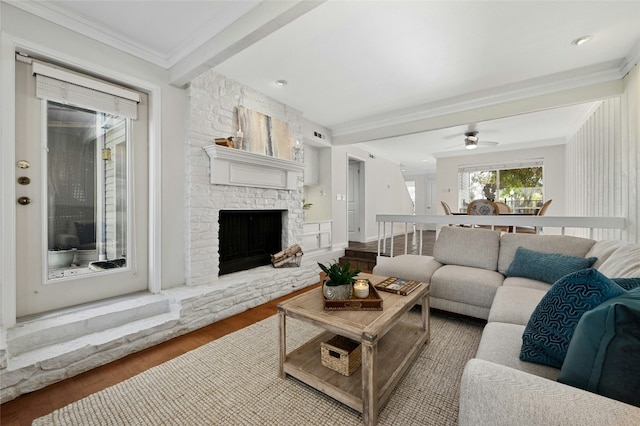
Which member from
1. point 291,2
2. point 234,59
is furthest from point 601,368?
point 234,59

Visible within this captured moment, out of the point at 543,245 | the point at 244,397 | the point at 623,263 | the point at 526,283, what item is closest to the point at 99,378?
the point at 244,397

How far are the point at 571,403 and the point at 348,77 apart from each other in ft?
11.0

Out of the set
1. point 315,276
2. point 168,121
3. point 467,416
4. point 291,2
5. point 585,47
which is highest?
point 585,47

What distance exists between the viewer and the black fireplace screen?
11.2 feet

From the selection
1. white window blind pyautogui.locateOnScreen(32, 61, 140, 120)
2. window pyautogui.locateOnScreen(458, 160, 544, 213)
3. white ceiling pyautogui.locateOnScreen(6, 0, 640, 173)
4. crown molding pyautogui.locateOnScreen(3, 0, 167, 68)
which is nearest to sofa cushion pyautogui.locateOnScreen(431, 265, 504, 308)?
white ceiling pyautogui.locateOnScreen(6, 0, 640, 173)

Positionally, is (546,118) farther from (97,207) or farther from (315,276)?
(97,207)

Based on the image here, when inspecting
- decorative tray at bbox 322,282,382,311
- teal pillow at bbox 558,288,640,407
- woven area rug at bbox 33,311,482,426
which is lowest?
woven area rug at bbox 33,311,482,426

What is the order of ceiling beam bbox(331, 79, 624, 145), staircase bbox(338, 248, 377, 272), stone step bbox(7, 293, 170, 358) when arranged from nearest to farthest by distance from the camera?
1. stone step bbox(7, 293, 170, 358)
2. ceiling beam bbox(331, 79, 624, 145)
3. staircase bbox(338, 248, 377, 272)

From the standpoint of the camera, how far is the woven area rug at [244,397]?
1459 millimetres

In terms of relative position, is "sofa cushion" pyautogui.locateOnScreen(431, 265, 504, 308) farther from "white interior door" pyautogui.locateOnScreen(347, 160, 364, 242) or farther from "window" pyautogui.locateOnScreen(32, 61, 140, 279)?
"white interior door" pyautogui.locateOnScreen(347, 160, 364, 242)

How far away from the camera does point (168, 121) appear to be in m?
2.87

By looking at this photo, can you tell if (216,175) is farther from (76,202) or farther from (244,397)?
(244,397)

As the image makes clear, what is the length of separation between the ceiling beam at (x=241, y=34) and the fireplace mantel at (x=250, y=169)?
2.60ft

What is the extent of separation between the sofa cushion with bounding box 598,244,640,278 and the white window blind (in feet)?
13.4
